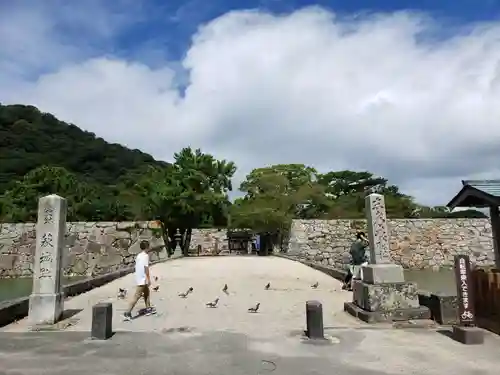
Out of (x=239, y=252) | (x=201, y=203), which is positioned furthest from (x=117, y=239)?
(x=239, y=252)

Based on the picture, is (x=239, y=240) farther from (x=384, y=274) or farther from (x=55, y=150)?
(x=55, y=150)

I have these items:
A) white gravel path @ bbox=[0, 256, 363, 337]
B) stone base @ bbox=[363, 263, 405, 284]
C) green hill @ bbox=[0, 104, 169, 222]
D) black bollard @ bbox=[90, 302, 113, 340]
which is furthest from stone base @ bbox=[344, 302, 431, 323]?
green hill @ bbox=[0, 104, 169, 222]

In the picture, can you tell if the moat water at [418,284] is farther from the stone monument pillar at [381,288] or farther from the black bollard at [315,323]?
the black bollard at [315,323]

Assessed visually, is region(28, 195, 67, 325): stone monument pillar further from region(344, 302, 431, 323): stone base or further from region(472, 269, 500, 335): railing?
region(472, 269, 500, 335): railing

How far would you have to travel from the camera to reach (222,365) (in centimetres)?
506

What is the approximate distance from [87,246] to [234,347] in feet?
70.0

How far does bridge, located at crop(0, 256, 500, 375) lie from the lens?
495 cm

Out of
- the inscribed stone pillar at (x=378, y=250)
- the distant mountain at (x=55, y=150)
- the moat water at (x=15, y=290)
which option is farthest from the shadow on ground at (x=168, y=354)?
the distant mountain at (x=55, y=150)

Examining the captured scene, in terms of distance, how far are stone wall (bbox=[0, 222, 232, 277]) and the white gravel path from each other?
29.7 feet

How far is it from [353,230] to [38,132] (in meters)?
39.2

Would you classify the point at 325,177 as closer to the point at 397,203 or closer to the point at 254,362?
the point at 397,203

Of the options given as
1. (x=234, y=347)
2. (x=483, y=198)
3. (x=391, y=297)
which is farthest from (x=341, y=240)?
(x=234, y=347)

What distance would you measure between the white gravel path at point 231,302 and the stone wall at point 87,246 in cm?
906

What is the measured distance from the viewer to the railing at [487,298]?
6570 mm
